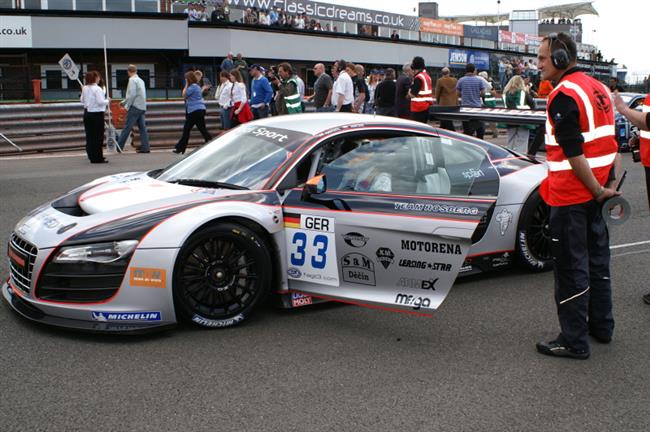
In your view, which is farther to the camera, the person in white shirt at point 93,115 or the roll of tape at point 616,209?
the person in white shirt at point 93,115

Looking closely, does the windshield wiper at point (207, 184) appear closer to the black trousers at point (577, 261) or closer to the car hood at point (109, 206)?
the car hood at point (109, 206)

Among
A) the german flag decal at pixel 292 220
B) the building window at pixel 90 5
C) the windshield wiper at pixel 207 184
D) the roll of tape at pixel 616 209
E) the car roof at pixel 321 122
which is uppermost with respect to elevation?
the building window at pixel 90 5

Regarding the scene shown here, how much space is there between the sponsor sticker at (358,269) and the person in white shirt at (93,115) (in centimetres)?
1014

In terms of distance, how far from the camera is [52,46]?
3055 cm

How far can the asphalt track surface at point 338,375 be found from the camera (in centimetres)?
354

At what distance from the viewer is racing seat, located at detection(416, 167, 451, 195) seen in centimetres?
521

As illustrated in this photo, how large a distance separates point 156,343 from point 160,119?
45.3 ft

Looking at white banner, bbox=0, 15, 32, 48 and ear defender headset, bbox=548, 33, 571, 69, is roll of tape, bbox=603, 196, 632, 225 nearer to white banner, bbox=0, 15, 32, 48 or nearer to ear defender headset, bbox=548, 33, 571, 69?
ear defender headset, bbox=548, 33, 571, 69

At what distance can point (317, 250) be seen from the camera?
4.83m

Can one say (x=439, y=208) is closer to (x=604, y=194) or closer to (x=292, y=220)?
(x=292, y=220)

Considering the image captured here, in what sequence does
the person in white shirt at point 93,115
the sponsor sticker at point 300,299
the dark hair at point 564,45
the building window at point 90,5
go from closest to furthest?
the dark hair at point 564,45, the sponsor sticker at point 300,299, the person in white shirt at point 93,115, the building window at point 90,5

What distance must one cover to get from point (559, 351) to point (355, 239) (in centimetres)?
140

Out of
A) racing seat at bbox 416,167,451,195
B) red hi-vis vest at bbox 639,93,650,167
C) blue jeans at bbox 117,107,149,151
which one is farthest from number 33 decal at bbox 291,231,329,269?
blue jeans at bbox 117,107,149,151

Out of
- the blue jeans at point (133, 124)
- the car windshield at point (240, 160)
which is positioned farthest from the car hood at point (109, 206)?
the blue jeans at point (133, 124)
